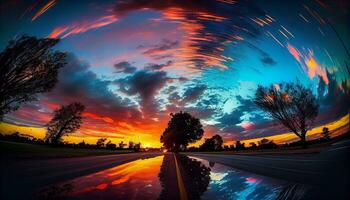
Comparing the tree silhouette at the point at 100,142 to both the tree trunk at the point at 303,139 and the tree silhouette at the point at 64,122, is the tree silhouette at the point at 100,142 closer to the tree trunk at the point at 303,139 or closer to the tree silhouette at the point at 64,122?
the tree silhouette at the point at 64,122

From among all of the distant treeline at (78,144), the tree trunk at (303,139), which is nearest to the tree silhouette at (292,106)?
the tree trunk at (303,139)

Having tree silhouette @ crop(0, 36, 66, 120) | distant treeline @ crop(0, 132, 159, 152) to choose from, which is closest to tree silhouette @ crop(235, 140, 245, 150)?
distant treeline @ crop(0, 132, 159, 152)

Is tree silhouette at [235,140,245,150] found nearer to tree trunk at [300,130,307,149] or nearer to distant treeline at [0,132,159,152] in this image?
tree trunk at [300,130,307,149]

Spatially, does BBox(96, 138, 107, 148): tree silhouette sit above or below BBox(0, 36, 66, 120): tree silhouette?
below

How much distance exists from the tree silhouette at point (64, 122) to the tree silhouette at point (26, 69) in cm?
77

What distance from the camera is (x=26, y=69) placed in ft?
20.5

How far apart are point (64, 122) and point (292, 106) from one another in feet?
22.3

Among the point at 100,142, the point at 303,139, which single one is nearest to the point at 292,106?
the point at 303,139

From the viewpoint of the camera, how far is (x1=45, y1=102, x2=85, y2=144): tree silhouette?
716 cm

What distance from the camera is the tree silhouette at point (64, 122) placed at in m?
7.16

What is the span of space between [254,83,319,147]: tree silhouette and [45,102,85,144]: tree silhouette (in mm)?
5963

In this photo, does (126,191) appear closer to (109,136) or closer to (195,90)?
(109,136)

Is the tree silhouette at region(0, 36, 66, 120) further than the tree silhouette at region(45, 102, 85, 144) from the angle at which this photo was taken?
No

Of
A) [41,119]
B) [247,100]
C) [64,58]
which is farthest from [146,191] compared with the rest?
[247,100]
